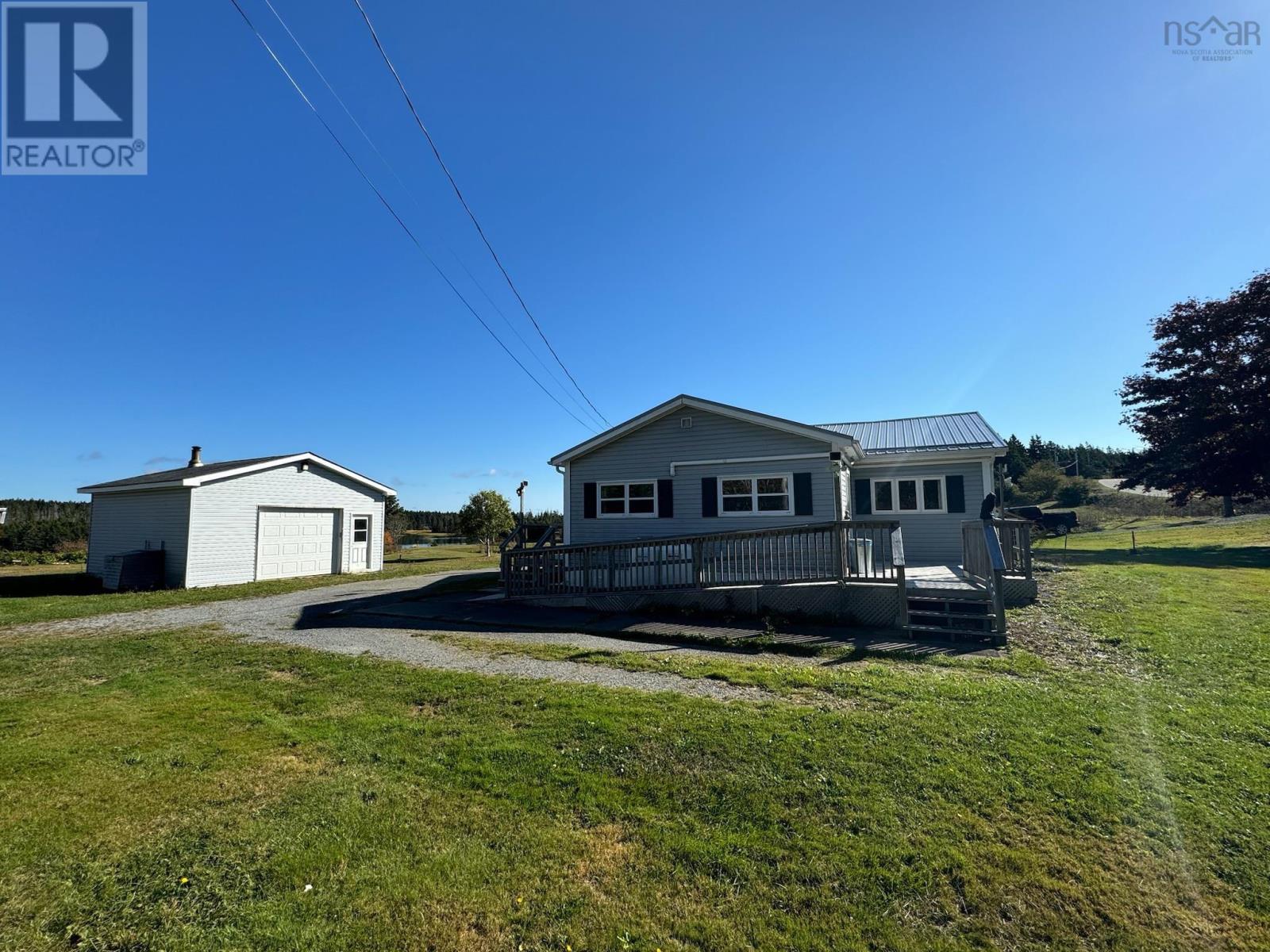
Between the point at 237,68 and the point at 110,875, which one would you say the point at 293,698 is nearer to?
the point at 110,875

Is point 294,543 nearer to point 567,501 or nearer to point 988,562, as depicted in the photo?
point 567,501

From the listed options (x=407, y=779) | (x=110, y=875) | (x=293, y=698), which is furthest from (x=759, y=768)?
(x=293, y=698)

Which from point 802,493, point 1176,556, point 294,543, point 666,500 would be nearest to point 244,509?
point 294,543

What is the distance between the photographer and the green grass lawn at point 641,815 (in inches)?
96.6

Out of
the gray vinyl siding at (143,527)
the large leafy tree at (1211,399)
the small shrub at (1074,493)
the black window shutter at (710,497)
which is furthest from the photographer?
the small shrub at (1074,493)

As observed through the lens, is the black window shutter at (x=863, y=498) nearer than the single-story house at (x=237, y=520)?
Yes

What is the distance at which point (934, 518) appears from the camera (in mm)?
14656

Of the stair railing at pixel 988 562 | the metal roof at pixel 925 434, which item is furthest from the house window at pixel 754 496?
the stair railing at pixel 988 562

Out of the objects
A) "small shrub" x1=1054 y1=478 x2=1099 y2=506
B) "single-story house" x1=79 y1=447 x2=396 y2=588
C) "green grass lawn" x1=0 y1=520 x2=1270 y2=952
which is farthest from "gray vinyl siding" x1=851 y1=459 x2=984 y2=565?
"small shrub" x1=1054 y1=478 x2=1099 y2=506

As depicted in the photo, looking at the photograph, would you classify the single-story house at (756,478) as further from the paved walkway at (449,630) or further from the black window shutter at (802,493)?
the paved walkway at (449,630)

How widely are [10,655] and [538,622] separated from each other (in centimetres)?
747

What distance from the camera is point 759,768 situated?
3871 millimetres

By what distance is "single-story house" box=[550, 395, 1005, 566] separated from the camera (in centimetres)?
1260

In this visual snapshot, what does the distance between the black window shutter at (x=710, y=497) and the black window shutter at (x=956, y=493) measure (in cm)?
646
